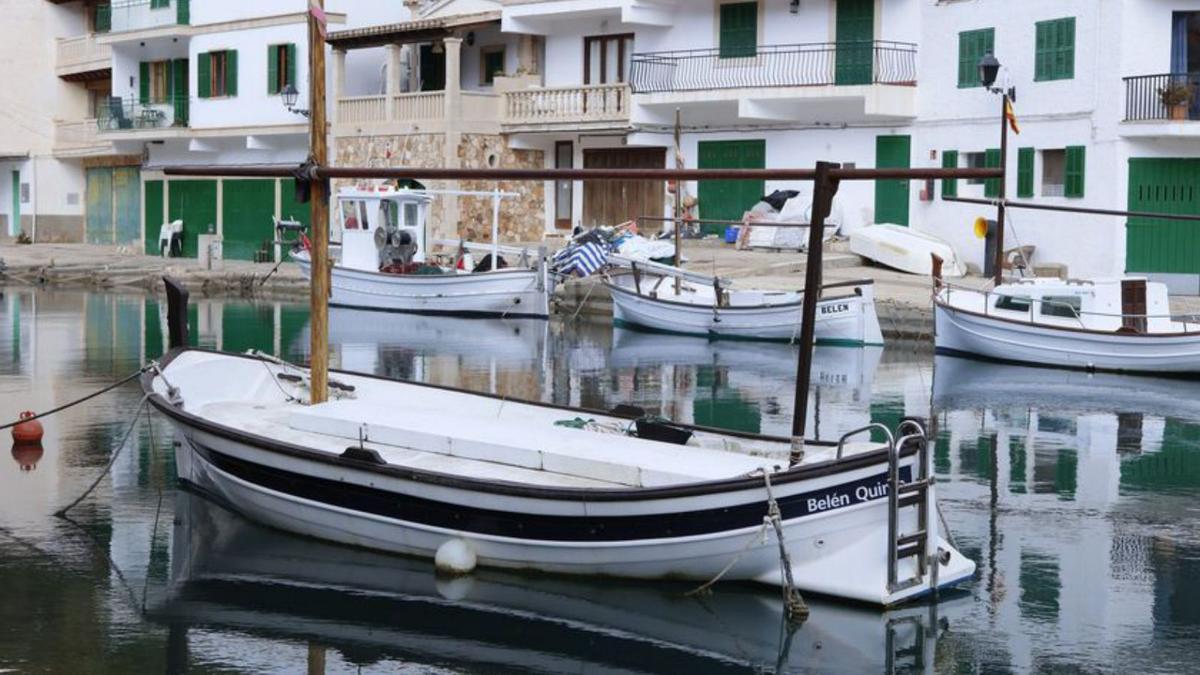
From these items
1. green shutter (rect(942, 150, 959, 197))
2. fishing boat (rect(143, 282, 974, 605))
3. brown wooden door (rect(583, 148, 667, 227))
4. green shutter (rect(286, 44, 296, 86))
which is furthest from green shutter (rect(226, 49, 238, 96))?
fishing boat (rect(143, 282, 974, 605))

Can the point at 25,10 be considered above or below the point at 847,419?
above

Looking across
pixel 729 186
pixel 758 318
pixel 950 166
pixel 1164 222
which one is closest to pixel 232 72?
pixel 729 186

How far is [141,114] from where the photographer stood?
2003 inches

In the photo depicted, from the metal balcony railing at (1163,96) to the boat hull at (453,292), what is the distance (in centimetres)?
1126

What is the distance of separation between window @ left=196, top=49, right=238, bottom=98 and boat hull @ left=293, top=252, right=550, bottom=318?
1373 centimetres

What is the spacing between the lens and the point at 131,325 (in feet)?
105

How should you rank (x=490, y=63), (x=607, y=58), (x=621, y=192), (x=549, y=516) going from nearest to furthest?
(x=549, y=516) → (x=621, y=192) → (x=607, y=58) → (x=490, y=63)

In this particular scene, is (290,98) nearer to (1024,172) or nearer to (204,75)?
(204,75)

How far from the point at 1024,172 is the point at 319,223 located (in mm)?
22639

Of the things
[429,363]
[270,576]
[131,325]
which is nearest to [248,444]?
[270,576]

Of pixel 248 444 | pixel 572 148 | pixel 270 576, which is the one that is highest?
pixel 572 148

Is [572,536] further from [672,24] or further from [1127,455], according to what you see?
[672,24]

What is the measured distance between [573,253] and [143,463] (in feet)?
57.1

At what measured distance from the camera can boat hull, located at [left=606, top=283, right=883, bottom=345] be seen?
28297 millimetres
